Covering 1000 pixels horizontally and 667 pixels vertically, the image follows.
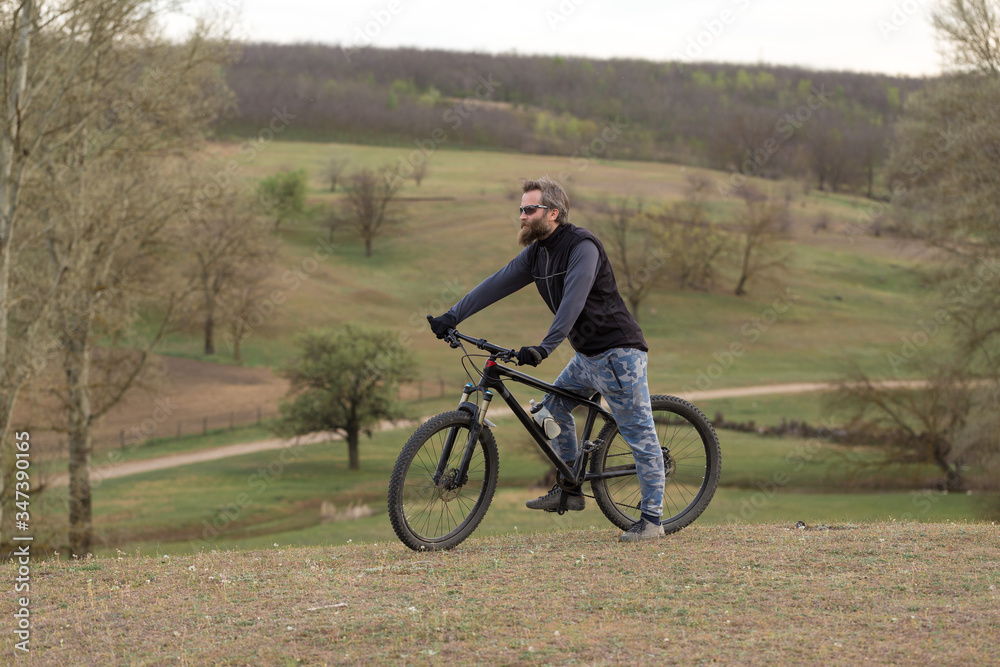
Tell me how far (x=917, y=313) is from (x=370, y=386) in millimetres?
50658

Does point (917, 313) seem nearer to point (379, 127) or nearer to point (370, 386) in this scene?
point (370, 386)

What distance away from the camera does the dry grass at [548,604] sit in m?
4.41

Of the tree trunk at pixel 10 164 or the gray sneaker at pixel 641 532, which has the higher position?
the tree trunk at pixel 10 164

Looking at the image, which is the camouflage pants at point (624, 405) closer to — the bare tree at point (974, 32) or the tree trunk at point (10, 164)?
the tree trunk at point (10, 164)

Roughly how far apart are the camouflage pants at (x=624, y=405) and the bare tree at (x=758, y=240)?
71.7 m

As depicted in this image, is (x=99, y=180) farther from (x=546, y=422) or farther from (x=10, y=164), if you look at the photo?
(x=546, y=422)

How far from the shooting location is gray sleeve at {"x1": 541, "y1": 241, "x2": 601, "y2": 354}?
616 cm

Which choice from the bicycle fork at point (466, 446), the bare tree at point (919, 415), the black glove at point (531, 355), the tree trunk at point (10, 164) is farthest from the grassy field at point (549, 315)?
the black glove at point (531, 355)

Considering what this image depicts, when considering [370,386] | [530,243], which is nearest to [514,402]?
[530,243]

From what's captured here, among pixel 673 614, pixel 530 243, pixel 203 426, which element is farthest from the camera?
pixel 203 426

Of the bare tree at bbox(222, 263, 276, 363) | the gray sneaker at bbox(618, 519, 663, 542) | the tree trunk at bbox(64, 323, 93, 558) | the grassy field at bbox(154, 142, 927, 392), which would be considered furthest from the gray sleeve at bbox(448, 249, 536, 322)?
the bare tree at bbox(222, 263, 276, 363)

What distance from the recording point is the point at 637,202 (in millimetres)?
88250

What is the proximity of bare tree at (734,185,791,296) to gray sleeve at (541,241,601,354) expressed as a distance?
2840 inches

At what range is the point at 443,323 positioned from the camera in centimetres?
→ 643
